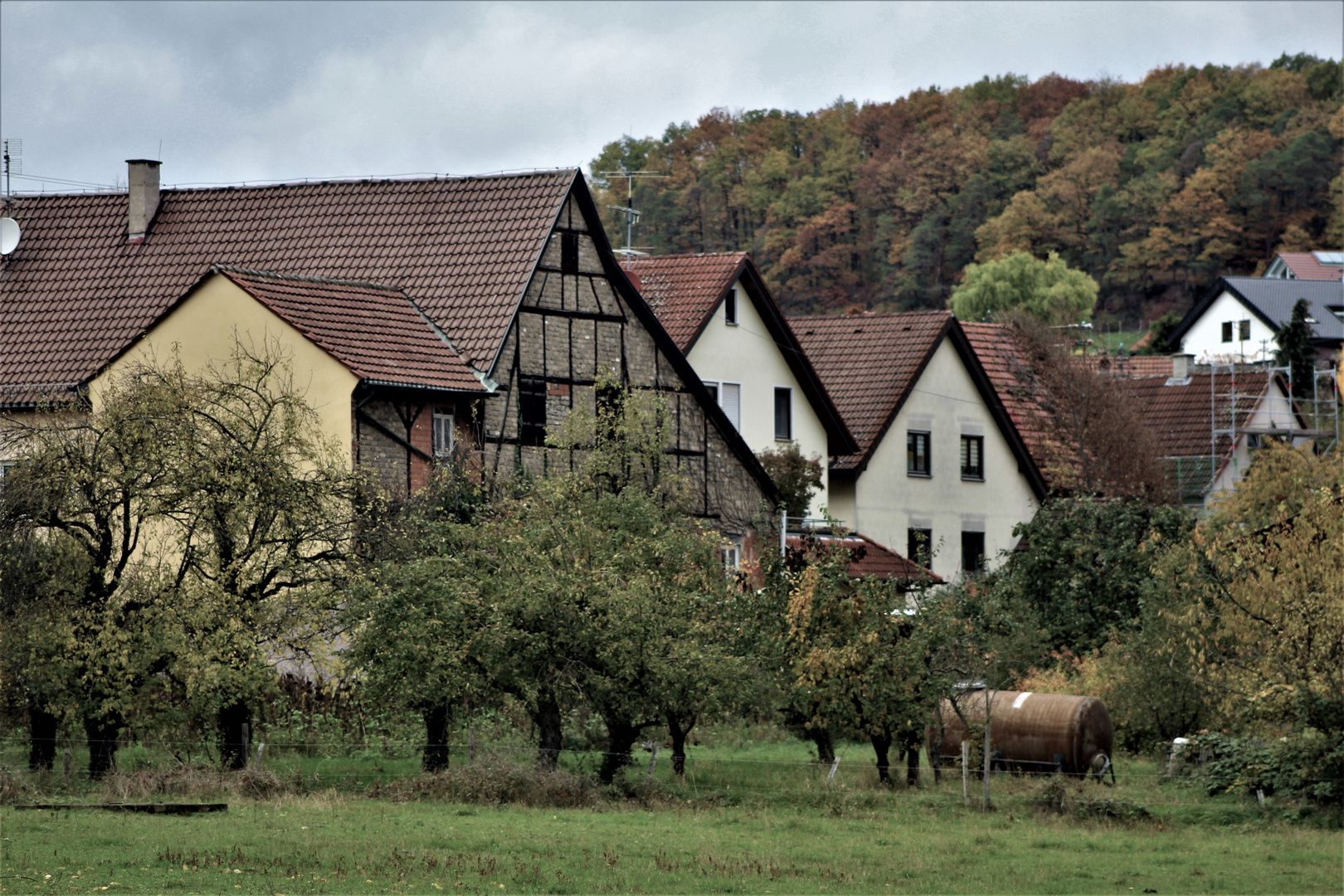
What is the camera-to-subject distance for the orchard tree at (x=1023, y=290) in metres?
102

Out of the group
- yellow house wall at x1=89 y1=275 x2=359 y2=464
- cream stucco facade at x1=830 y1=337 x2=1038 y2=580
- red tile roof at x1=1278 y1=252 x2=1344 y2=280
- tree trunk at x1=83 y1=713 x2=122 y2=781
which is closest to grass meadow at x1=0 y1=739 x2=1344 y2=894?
tree trunk at x1=83 y1=713 x2=122 y2=781

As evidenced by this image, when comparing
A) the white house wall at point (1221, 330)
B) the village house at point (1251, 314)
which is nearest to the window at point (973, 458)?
the village house at point (1251, 314)

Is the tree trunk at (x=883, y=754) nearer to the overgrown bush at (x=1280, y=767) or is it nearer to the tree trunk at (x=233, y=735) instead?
the overgrown bush at (x=1280, y=767)

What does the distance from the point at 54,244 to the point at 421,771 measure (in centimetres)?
1983

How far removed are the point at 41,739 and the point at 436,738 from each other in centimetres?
524

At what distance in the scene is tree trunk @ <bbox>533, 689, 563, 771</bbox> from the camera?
2689 centimetres

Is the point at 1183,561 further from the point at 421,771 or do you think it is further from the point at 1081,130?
the point at 1081,130

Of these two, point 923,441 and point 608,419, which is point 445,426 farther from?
point 923,441

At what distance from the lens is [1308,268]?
120 m

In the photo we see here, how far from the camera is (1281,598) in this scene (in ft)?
87.1

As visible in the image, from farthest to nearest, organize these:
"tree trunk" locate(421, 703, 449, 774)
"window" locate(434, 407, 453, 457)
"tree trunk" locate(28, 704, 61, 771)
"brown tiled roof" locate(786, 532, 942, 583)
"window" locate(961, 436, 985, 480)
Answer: "window" locate(961, 436, 985, 480) → "brown tiled roof" locate(786, 532, 942, 583) → "window" locate(434, 407, 453, 457) → "tree trunk" locate(421, 703, 449, 774) → "tree trunk" locate(28, 704, 61, 771)

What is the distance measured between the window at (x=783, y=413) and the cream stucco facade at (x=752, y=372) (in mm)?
62

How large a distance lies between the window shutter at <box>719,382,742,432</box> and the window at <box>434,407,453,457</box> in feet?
34.5

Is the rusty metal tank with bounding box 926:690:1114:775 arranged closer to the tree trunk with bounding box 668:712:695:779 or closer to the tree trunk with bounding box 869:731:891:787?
the tree trunk with bounding box 869:731:891:787
